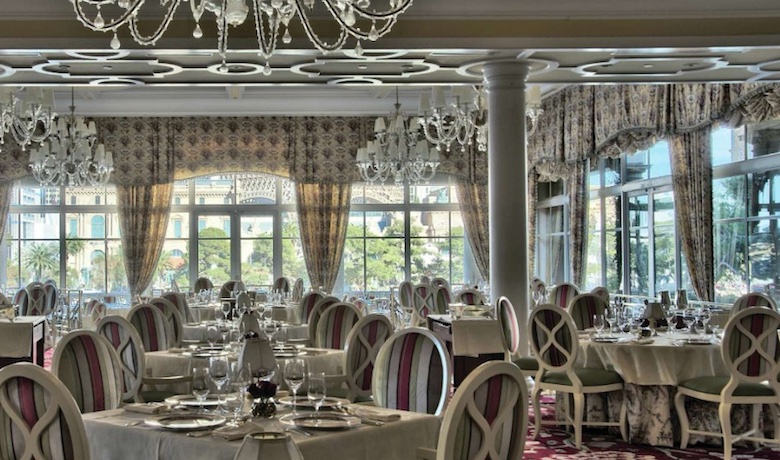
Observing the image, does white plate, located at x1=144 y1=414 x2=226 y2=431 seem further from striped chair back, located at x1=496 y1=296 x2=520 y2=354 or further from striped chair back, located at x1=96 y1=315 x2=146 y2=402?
striped chair back, located at x1=496 y1=296 x2=520 y2=354

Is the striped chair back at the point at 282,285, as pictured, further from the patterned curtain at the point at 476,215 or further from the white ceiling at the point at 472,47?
the white ceiling at the point at 472,47

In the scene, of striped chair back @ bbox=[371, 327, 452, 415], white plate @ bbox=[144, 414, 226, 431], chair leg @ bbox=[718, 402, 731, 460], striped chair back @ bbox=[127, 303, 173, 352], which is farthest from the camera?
striped chair back @ bbox=[127, 303, 173, 352]

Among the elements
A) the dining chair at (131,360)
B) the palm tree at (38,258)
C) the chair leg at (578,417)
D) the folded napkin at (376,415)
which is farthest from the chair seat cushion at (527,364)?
the palm tree at (38,258)

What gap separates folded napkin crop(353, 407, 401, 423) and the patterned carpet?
8.83 feet

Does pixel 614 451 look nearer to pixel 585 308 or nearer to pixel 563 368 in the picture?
pixel 563 368

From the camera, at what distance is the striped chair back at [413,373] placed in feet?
14.9

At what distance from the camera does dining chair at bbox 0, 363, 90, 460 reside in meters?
3.18

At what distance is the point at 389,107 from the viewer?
1580 centimetres

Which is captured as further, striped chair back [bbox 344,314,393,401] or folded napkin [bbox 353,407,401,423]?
striped chair back [bbox 344,314,393,401]

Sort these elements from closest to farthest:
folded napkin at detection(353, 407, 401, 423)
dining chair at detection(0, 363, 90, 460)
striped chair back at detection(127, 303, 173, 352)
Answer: dining chair at detection(0, 363, 90, 460)
folded napkin at detection(353, 407, 401, 423)
striped chair back at detection(127, 303, 173, 352)

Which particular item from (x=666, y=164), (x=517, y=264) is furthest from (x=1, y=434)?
(x=666, y=164)

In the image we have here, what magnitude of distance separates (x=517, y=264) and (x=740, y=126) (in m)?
2.83

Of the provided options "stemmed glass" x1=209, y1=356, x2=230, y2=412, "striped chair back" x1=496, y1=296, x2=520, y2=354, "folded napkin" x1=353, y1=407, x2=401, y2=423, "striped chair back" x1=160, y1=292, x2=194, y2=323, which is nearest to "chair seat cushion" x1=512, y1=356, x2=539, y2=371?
"striped chair back" x1=496, y1=296, x2=520, y2=354

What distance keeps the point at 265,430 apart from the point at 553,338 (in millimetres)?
4044
